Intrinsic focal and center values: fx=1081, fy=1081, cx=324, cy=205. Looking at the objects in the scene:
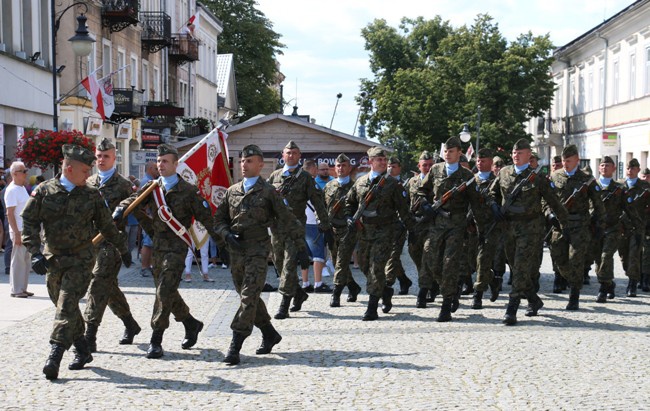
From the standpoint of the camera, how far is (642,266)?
51.4 feet

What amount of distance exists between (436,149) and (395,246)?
159 ft

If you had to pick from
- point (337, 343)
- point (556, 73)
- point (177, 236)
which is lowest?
point (337, 343)

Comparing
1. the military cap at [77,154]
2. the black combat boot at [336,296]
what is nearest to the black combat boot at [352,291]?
the black combat boot at [336,296]

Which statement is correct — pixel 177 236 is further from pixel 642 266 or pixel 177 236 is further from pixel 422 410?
pixel 642 266

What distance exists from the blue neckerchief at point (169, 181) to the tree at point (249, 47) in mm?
56108

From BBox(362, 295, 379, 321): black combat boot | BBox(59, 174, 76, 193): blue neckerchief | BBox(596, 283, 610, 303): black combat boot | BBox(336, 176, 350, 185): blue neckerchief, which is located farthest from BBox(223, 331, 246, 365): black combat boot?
BBox(596, 283, 610, 303): black combat boot

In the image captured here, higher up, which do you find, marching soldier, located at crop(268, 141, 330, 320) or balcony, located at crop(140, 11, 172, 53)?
balcony, located at crop(140, 11, 172, 53)

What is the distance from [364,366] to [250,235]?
1.52 m

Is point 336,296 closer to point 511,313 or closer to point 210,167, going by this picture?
point 210,167

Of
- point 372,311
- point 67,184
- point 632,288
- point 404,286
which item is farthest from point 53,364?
point 632,288

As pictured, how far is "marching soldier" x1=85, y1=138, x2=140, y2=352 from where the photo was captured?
9.39 m

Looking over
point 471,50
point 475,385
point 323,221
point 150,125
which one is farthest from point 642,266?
point 471,50

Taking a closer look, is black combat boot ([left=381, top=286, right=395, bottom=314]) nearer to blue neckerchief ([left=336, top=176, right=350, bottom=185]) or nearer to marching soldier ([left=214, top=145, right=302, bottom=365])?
blue neckerchief ([left=336, top=176, right=350, bottom=185])

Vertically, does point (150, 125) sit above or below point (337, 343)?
above
